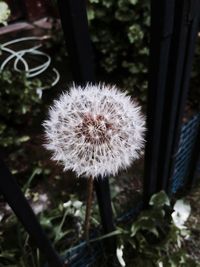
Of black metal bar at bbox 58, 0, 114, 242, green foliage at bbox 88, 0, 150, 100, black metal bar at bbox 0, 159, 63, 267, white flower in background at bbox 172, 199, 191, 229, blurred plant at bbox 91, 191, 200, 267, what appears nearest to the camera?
black metal bar at bbox 58, 0, 114, 242

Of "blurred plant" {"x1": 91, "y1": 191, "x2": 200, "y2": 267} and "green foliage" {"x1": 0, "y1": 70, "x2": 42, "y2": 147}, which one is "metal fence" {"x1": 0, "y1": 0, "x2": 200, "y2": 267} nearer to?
"blurred plant" {"x1": 91, "y1": 191, "x2": 200, "y2": 267}

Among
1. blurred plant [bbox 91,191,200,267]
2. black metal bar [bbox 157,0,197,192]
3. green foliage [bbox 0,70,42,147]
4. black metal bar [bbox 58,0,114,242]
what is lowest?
blurred plant [bbox 91,191,200,267]

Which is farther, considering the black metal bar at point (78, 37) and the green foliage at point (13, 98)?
the green foliage at point (13, 98)

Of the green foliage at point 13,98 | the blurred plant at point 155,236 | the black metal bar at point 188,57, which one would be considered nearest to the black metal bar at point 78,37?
the black metal bar at point 188,57

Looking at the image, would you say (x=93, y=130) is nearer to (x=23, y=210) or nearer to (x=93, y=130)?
(x=93, y=130)

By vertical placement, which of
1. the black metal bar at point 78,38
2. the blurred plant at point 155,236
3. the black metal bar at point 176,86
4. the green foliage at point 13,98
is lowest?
the blurred plant at point 155,236

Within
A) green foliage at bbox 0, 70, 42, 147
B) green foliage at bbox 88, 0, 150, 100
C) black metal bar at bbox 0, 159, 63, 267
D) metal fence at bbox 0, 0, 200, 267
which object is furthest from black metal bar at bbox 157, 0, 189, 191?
green foliage at bbox 88, 0, 150, 100

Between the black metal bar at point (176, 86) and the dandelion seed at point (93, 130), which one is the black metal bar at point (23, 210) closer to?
the dandelion seed at point (93, 130)
